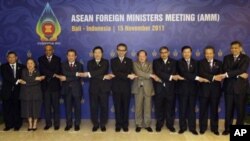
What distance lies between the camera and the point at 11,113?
5.91 m

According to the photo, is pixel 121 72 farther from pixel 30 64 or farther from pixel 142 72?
pixel 30 64

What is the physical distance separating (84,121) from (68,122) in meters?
0.63

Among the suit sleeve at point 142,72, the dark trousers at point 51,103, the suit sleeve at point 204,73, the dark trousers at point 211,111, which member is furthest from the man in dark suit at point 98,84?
the dark trousers at point 211,111

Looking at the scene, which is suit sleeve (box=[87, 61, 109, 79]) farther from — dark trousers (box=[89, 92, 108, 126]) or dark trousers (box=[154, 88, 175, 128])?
dark trousers (box=[154, 88, 175, 128])

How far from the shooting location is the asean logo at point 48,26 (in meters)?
6.41

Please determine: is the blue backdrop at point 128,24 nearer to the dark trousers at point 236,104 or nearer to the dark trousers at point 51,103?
the dark trousers at point 51,103

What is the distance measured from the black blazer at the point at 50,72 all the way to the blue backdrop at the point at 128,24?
2.08ft

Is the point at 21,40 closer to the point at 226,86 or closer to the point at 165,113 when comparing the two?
the point at 165,113

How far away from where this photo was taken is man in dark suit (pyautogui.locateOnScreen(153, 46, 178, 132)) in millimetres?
5652

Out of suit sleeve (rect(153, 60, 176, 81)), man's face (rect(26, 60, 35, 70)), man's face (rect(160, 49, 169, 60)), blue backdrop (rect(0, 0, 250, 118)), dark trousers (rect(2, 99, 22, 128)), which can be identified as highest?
blue backdrop (rect(0, 0, 250, 118))

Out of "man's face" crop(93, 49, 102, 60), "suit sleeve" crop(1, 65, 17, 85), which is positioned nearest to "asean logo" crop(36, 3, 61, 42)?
"suit sleeve" crop(1, 65, 17, 85)

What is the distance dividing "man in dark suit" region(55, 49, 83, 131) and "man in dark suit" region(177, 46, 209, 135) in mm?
1784

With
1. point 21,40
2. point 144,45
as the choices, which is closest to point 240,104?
point 144,45

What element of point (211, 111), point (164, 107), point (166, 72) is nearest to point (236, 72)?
point (211, 111)
